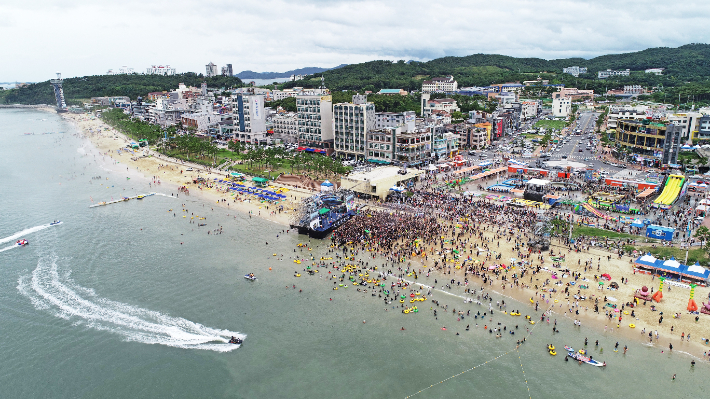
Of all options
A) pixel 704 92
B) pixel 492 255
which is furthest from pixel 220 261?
pixel 704 92

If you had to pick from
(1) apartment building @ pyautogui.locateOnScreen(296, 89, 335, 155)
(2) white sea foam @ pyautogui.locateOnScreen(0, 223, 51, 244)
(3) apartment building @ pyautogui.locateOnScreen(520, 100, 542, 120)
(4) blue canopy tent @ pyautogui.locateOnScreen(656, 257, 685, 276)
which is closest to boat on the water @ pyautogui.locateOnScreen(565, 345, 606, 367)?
(4) blue canopy tent @ pyautogui.locateOnScreen(656, 257, 685, 276)

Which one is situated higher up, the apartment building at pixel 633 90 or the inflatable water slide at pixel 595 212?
the apartment building at pixel 633 90

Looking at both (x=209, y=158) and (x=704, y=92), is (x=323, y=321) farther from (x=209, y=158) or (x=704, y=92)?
(x=704, y=92)

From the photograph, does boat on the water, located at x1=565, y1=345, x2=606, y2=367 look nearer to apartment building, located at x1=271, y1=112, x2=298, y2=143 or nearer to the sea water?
the sea water

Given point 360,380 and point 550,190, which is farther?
point 550,190

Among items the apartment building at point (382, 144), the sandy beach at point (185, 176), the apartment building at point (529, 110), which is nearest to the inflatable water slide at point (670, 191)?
the apartment building at point (382, 144)

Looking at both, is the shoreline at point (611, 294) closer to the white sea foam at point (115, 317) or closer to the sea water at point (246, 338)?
the sea water at point (246, 338)

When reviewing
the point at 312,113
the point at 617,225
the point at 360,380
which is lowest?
the point at 360,380
